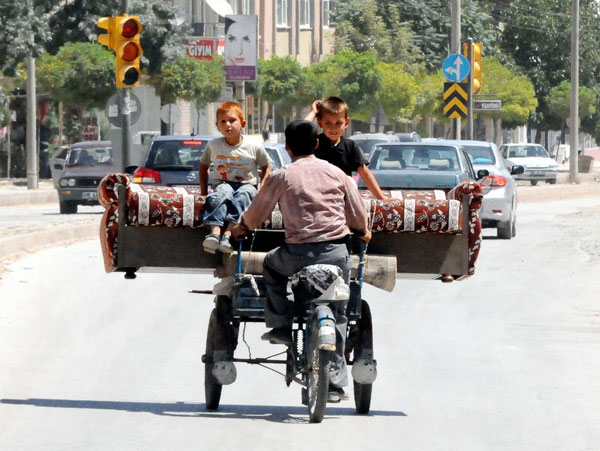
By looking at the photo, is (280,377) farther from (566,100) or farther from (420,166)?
(566,100)

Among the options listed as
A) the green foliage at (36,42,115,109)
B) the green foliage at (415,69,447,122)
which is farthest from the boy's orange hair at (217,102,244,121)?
the green foliage at (415,69,447,122)

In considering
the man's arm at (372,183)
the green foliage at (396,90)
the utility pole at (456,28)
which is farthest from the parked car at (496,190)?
the green foliage at (396,90)

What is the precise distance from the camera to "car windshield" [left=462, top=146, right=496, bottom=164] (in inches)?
1054

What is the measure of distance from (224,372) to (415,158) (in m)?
14.7

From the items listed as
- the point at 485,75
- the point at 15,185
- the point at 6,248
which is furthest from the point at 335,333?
the point at 485,75

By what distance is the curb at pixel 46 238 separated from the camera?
21.2 meters

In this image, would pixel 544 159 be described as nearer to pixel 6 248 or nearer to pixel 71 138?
pixel 71 138

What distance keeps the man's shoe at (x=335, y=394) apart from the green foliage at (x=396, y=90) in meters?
59.2

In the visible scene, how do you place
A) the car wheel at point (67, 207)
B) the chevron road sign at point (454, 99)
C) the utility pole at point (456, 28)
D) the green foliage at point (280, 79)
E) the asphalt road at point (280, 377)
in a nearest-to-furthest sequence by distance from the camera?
the asphalt road at point (280, 377) → the car wheel at point (67, 207) → the chevron road sign at point (454, 99) → the utility pole at point (456, 28) → the green foliage at point (280, 79)

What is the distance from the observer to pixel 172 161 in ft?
75.4

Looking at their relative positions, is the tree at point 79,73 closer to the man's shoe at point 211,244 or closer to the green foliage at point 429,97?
the green foliage at point 429,97

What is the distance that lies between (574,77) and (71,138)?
59.3ft

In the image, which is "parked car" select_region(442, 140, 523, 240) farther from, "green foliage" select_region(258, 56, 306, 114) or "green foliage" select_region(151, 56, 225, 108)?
"green foliage" select_region(258, 56, 306, 114)

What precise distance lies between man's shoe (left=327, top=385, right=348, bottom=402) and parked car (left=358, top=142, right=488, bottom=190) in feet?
43.6
